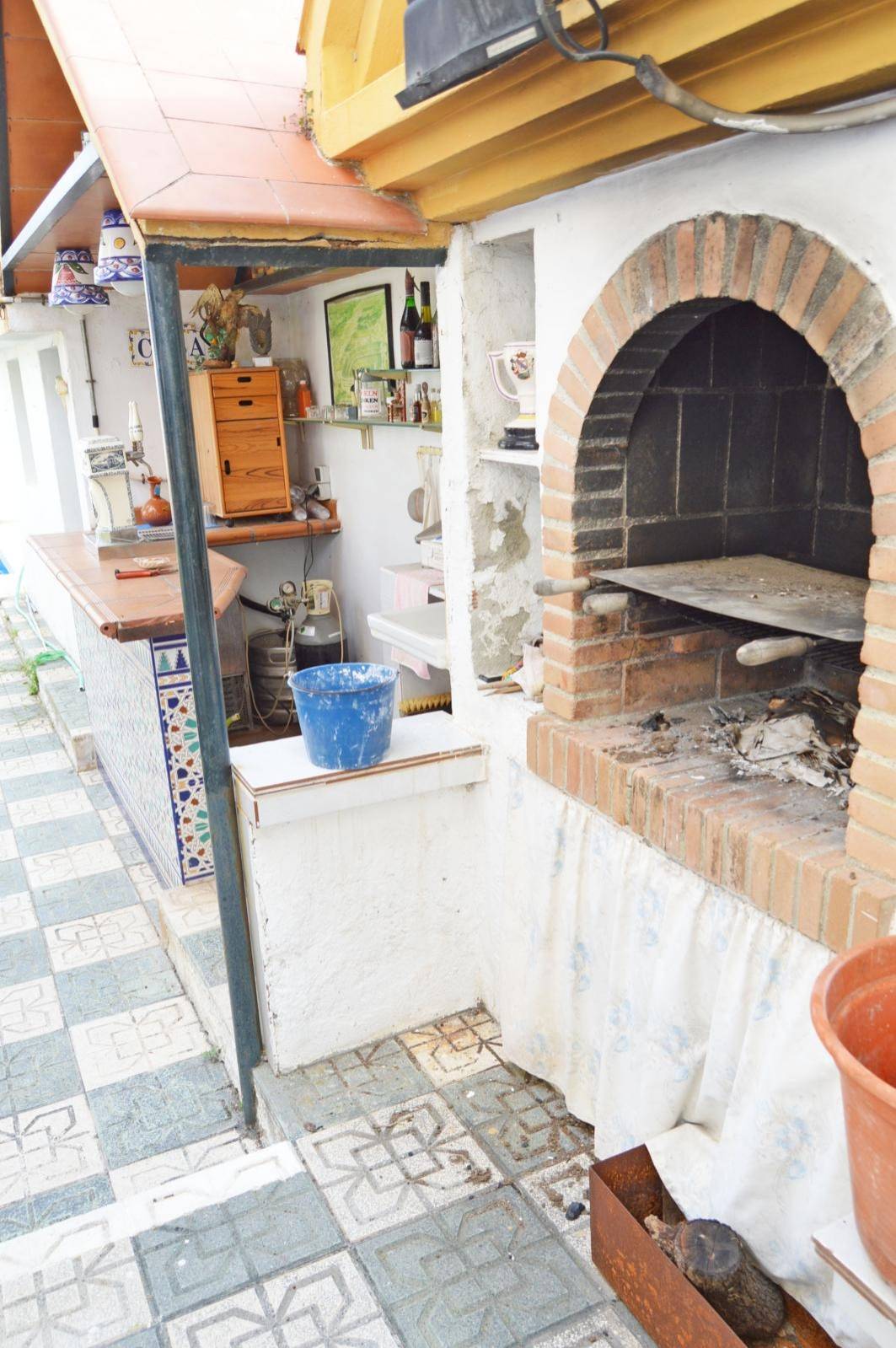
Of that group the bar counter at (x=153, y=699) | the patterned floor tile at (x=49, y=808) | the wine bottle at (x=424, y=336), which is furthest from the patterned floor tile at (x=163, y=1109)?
the wine bottle at (x=424, y=336)

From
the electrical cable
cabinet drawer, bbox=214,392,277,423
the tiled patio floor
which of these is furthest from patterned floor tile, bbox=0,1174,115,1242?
cabinet drawer, bbox=214,392,277,423

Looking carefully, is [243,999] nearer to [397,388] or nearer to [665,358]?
[665,358]

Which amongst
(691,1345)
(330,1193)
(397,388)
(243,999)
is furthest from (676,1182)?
(397,388)

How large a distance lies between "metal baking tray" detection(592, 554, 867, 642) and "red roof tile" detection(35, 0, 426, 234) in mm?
1280

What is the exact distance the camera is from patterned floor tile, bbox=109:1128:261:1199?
2.98 metres

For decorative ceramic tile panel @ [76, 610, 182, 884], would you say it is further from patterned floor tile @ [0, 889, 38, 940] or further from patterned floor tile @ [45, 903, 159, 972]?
patterned floor tile @ [0, 889, 38, 940]

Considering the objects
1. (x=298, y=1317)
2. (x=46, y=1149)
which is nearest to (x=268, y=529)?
(x=46, y=1149)

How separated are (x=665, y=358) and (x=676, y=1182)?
207 cm

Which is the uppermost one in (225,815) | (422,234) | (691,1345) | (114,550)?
(422,234)

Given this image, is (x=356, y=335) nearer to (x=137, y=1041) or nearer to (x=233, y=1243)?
(x=137, y=1041)

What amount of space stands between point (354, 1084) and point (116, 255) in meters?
3.35

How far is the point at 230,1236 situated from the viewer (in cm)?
269

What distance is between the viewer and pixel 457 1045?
342cm

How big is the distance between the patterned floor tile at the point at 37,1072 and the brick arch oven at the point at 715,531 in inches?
80.8
